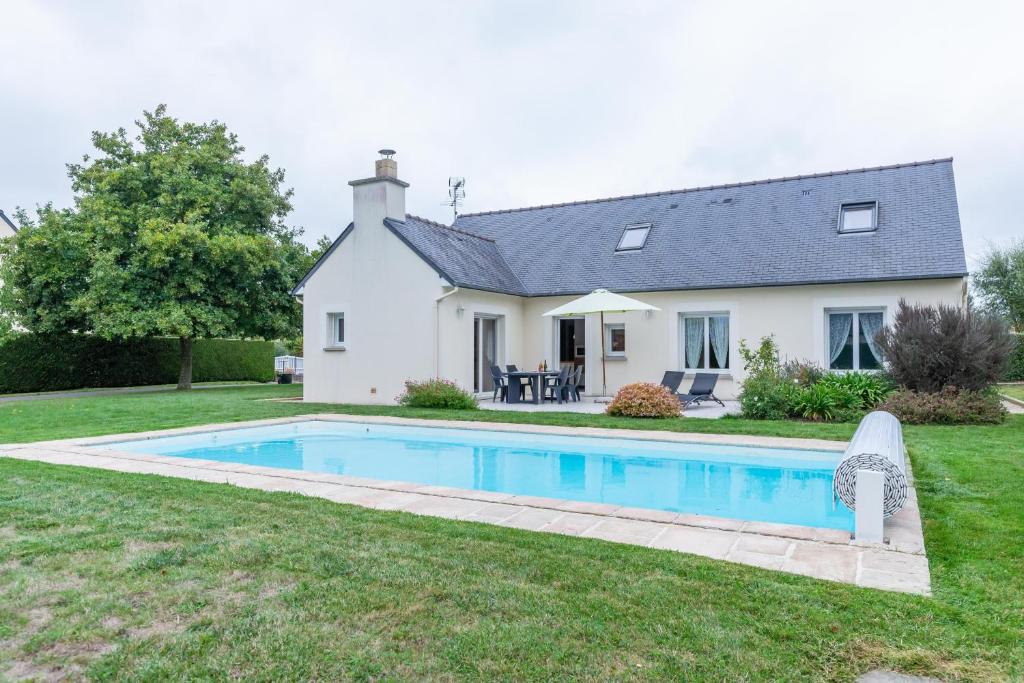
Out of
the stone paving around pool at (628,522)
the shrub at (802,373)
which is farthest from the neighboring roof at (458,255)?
the stone paving around pool at (628,522)

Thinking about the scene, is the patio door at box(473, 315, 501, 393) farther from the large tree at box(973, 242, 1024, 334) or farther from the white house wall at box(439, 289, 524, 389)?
the large tree at box(973, 242, 1024, 334)

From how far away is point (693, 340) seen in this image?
55.9 ft

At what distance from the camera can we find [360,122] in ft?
61.1

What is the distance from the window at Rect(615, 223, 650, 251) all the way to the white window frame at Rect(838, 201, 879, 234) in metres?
4.95

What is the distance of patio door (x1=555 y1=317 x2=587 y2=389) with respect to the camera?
18.6 metres

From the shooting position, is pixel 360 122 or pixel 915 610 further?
pixel 360 122

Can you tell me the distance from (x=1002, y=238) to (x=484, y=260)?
25.5 meters

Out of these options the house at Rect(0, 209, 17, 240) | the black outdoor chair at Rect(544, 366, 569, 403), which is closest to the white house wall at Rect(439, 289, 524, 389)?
the black outdoor chair at Rect(544, 366, 569, 403)

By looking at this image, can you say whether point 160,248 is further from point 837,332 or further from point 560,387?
point 837,332

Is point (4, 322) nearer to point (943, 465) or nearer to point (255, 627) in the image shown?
point (255, 627)

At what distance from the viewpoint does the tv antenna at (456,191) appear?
32.9 meters

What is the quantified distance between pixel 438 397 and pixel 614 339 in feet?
18.0

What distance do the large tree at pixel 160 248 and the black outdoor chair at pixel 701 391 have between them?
47.3ft

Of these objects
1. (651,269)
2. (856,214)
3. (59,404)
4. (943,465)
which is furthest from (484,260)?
(943,465)
